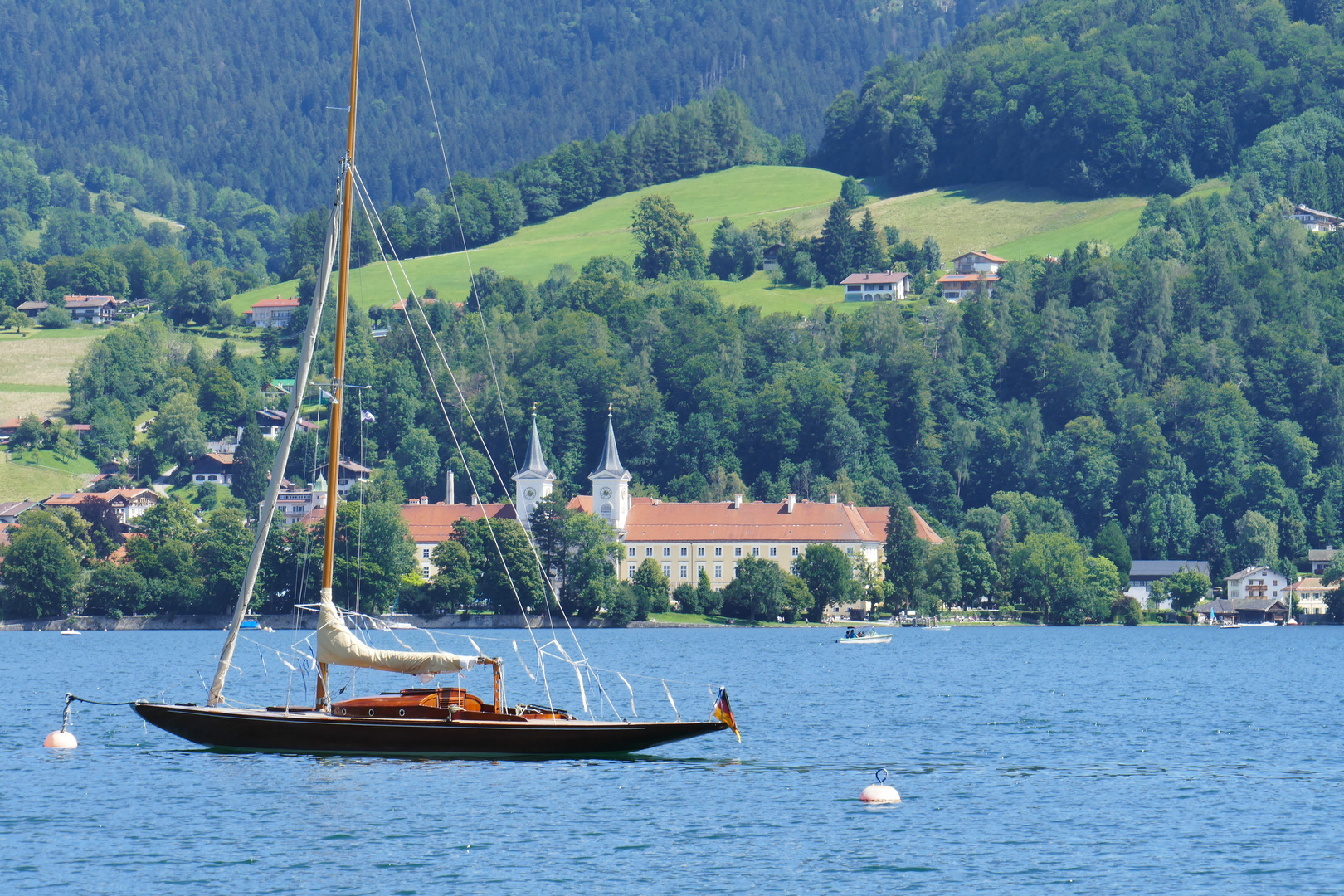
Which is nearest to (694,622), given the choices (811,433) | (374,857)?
(811,433)

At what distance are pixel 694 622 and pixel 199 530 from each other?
39.2m

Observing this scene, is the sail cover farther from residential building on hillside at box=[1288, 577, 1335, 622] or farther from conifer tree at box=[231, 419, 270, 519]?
residential building on hillside at box=[1288, 577, 1335, 622]

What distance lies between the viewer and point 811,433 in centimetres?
19862

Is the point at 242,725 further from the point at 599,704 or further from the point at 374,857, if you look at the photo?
the point at 599,704

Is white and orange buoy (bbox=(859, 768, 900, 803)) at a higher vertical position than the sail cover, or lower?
lower

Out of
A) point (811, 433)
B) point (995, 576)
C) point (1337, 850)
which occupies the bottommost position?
point (1337, 850)

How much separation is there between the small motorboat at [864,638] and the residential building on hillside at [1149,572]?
5393 centimetres

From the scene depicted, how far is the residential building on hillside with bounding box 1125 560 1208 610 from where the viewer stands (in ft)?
563

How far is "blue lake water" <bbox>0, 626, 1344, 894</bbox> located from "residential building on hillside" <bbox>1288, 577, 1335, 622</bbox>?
4000 inches

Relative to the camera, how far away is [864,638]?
11988 centimetres

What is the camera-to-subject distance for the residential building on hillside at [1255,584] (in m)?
168

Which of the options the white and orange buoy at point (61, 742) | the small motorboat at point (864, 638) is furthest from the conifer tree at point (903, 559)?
the white and orange buoy at point (61, 742)

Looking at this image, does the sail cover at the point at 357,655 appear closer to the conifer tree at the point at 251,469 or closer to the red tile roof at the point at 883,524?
the red tile roof at the point at 883,524

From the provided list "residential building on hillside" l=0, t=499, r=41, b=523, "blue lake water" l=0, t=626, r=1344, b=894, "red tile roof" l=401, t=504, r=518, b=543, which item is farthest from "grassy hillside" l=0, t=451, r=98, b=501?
"blue lake water" l=0, t=626, r=1344, b=894
